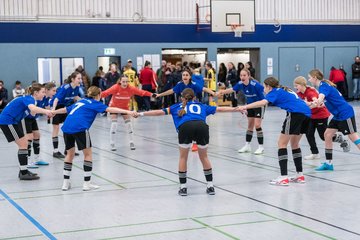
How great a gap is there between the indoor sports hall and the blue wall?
0.05m

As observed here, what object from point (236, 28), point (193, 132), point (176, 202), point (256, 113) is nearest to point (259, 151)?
point (256, 113)

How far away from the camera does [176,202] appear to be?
8.70 m

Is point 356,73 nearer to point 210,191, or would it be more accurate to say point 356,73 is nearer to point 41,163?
point 41,163

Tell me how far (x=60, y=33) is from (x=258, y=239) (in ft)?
71.6

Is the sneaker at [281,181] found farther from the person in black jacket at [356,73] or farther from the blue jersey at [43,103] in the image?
the person in black jacket at [356,73]

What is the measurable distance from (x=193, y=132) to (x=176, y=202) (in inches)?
41.2

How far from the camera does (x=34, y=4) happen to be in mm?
26469

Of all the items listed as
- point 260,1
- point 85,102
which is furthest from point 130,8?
point 85,102

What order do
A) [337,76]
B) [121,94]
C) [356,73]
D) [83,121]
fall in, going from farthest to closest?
[356,73] < [337,76] < [121,94] < [83,121]

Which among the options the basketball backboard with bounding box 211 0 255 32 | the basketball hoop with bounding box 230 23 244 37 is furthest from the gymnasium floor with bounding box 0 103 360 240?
the basketball backboard with bounding box 211 0 255 32

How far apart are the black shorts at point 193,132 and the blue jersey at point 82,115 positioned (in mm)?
1439

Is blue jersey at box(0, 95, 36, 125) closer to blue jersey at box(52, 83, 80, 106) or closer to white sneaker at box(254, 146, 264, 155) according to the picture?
blue jersey at box(52, 83, 80, 106)

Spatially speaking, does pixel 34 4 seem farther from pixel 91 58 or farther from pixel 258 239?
pixel 258 239

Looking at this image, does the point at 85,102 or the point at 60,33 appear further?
the point at 60,33
